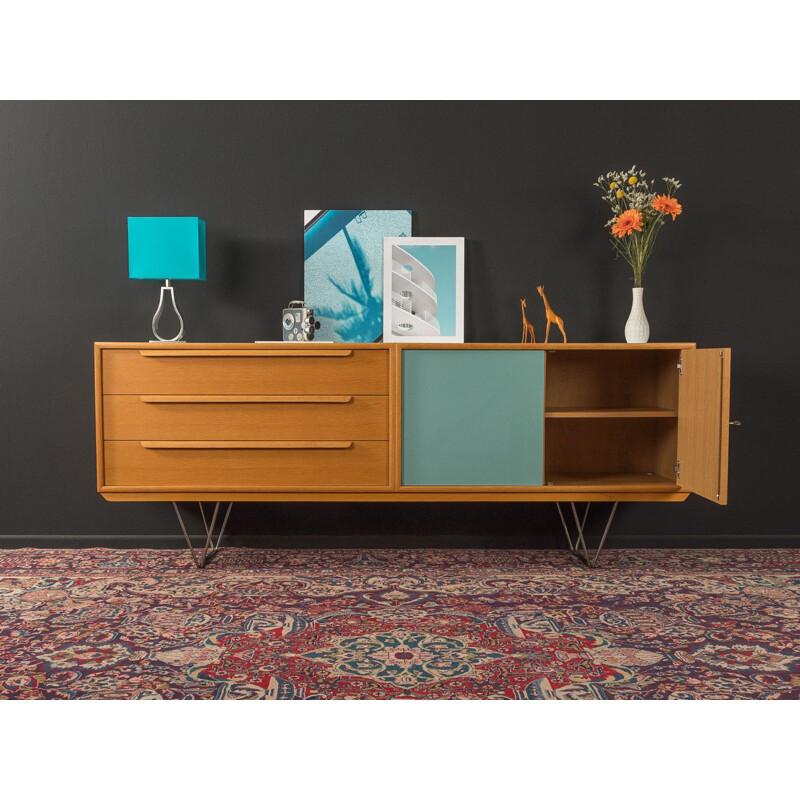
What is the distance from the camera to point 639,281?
11.2ft

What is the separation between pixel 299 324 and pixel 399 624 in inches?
58.8

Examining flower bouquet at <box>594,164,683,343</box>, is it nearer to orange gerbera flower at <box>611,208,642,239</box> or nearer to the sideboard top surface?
orange gerbera flower at <box>611,208,642,239</box>

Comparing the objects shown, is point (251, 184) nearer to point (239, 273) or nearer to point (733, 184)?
point (239, 273)

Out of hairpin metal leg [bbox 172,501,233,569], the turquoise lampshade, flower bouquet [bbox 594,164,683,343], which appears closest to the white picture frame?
flower bouquet [bbox 594,164,683,343]

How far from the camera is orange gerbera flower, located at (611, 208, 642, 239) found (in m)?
3.30

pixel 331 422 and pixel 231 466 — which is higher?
pixel 331 422

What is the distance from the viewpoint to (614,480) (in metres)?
3.35

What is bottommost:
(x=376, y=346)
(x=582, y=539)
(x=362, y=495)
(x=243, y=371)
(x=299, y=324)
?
(x=582, y=539)

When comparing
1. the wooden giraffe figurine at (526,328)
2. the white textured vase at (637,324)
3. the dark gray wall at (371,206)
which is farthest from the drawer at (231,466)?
the white textured vase at (637,324)

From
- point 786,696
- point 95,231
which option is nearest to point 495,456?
point 786,696

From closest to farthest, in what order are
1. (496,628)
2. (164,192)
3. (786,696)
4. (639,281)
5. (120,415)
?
(786,696)
(496,628)
(120,415)
(639,281)
(164,192)

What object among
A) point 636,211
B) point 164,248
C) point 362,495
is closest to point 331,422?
point 362,495

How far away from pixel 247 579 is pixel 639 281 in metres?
2.25

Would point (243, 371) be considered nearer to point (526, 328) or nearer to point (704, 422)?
point (526, 328)
